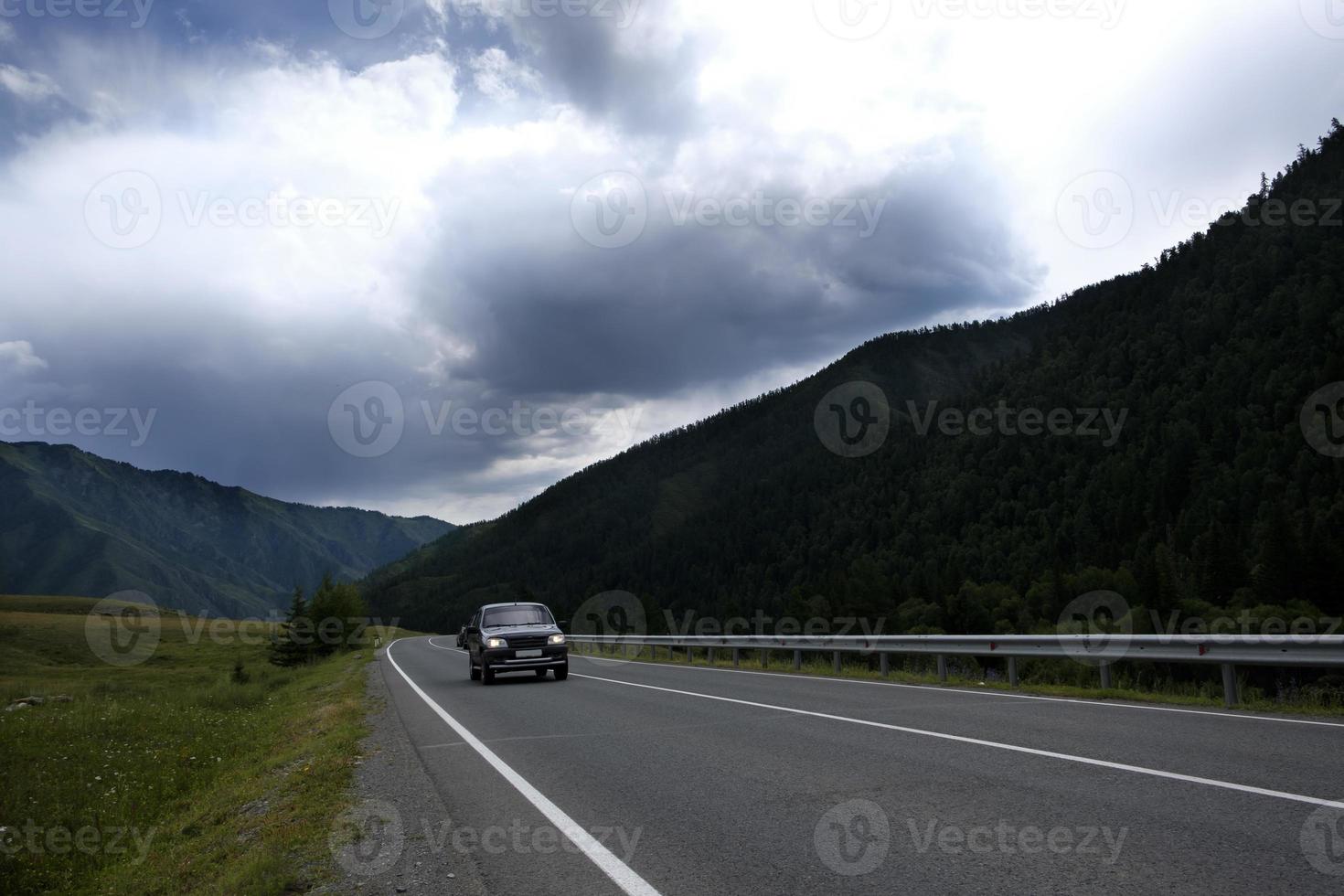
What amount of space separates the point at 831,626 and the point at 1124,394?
114 meters

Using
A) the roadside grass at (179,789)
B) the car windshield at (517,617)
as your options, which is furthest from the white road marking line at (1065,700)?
the roadside grass at (179,789)

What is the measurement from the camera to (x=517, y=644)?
1867 cm

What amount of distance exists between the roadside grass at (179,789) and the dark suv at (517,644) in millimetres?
2813

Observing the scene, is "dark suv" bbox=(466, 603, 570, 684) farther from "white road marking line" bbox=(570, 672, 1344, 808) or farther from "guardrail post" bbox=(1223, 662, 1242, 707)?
"guardrail post" bbox=(1223, 662, 1242, 707)

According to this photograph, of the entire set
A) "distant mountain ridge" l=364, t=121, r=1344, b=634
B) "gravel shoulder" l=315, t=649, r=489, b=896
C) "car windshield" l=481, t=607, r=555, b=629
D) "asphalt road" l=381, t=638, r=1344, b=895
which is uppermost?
"distant mountain ridge" l=364, t=121, r=1344, b=634

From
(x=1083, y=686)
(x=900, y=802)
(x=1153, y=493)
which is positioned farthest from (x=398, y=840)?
(x=1153, y=493)

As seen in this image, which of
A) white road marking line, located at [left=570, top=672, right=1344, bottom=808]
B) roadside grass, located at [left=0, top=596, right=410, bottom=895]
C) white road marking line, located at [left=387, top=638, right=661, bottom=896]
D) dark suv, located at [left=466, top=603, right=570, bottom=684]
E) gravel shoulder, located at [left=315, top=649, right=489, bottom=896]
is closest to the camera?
white road marking line, located at [left=387, top=638, right=661, bottom=896]

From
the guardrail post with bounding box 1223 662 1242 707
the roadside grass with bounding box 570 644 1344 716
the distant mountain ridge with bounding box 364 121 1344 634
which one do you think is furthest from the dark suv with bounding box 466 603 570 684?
the distant mountain ridge with bounding box 364 121 1344 634

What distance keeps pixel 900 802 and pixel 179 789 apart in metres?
11.5

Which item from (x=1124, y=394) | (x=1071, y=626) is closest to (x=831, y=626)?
(x=1071, y=626)

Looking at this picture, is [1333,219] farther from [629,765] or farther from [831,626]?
[629,765]

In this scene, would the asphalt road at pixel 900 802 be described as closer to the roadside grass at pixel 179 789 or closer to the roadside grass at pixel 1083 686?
the roadside grass at pixel 179 789

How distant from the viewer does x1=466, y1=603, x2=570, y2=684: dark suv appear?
18.6 meters

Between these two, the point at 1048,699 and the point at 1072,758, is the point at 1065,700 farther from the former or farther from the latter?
the point at 1072,758
